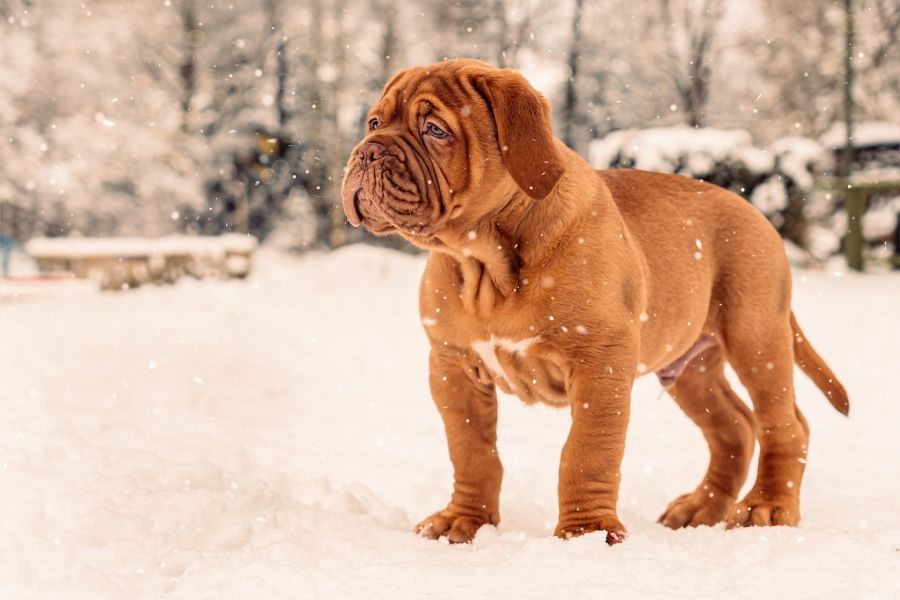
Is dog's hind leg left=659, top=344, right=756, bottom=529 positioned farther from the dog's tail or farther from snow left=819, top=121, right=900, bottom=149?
snow left=819, top=121, right=900, bottom=149

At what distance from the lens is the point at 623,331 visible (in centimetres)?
334

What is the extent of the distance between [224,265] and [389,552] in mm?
13696

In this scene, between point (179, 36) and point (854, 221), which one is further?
point (179, 36)

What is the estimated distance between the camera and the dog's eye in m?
3.25

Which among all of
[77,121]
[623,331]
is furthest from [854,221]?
[77,121]

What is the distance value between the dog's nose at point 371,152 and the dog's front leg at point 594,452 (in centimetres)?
102

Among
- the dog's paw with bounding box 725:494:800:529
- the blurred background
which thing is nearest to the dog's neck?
the dog's paw with bounding box 725:494:800:529

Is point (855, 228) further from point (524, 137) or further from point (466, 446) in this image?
point (524, 137)

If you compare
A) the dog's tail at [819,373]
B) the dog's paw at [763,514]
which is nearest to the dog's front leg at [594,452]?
the dog's paw at [763,514]

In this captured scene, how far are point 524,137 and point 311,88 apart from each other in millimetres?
23184

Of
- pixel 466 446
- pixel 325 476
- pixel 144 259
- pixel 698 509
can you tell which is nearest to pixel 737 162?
pixel 144 259

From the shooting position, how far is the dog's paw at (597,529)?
10.8 ft

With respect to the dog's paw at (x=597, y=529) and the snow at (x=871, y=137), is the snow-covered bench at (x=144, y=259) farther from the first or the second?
the dog's paw at (x=597, y=529)

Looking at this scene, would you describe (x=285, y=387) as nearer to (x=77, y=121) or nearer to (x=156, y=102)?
(x=77, y=121)
